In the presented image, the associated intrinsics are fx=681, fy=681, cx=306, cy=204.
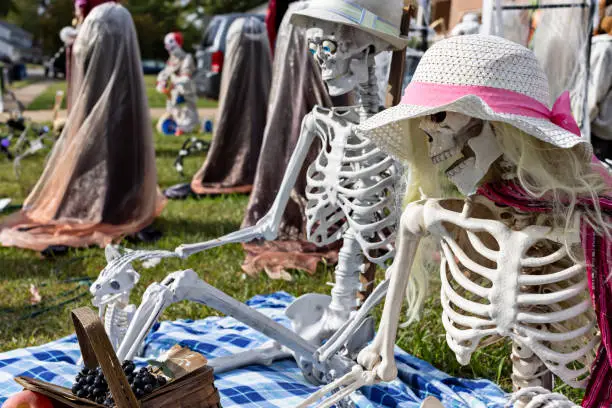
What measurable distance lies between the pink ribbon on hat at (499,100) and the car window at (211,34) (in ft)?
58.7

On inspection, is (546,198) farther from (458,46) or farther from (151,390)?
(151,390)

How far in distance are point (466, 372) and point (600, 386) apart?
1.40 m

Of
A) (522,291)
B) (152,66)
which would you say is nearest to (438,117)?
(522,291)

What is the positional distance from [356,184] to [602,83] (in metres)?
2.70

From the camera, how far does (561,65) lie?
13.7ft

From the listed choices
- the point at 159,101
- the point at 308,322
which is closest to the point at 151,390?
the point at 308,322

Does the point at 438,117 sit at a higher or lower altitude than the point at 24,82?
higher

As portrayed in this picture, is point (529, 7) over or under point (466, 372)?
over

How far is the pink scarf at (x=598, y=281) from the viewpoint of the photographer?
5.50 feet

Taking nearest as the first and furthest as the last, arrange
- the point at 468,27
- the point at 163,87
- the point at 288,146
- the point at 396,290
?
1. the point at 396,290
2. the point at 288,146
3. the point at 468,27
4. the point at 163,87

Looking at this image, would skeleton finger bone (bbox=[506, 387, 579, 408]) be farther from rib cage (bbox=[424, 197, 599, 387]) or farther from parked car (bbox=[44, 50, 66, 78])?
parked car (bbox=[44, 50, 66, 78])

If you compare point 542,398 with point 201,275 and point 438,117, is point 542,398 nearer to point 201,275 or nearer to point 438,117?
point 438,117

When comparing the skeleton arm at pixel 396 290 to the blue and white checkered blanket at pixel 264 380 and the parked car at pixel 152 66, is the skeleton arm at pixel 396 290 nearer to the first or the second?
the blue and white checkered blanket at pixel 264 380

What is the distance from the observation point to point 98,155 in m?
5.11
